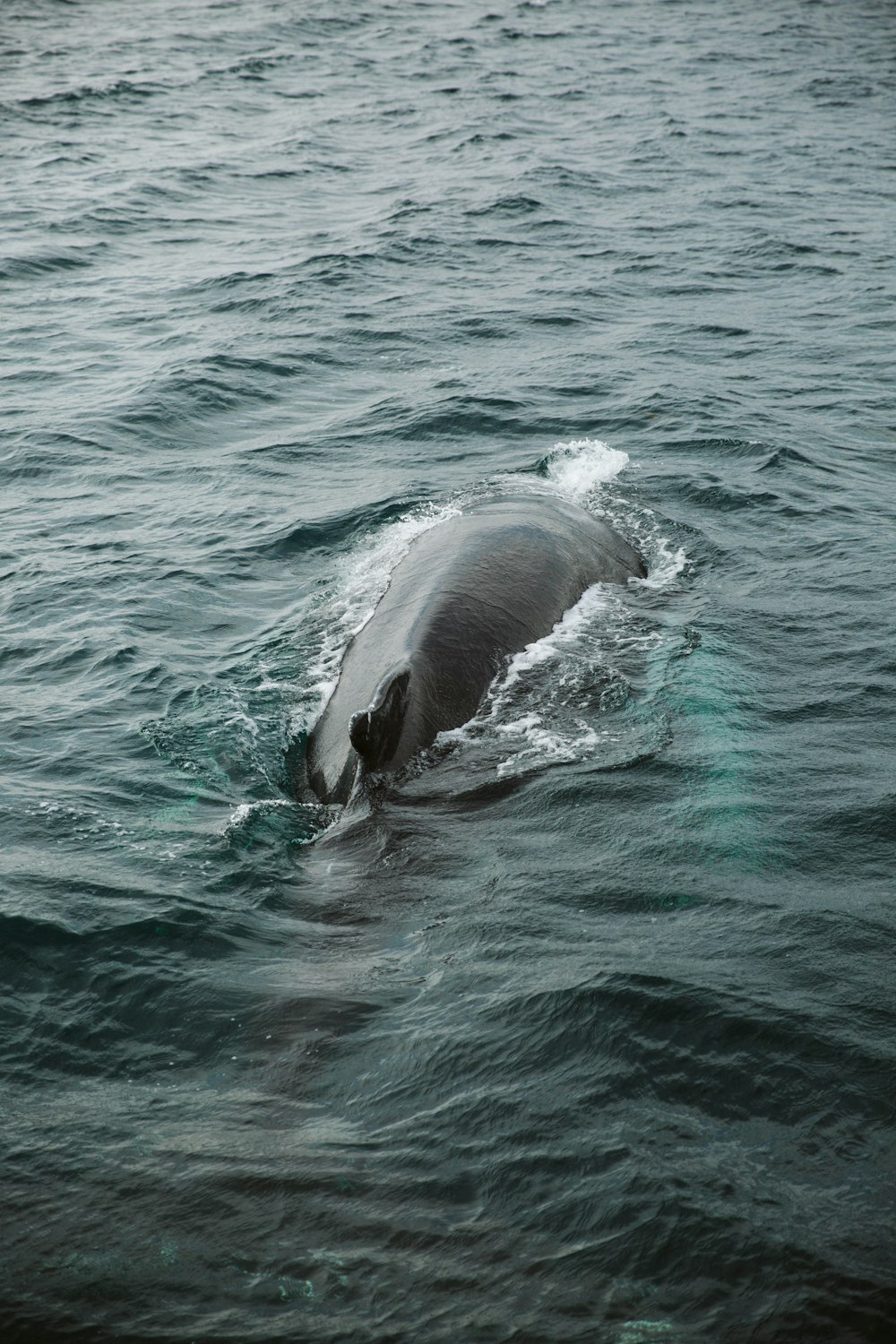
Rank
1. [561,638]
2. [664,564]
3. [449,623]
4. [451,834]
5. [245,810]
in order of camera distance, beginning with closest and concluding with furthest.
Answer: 1. [451,834]
2. [245,810]
3. [449,623]
4. [561,638]
5. [664,564]

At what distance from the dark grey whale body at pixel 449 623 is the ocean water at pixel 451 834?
24 cm

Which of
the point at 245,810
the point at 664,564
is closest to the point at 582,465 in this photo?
the point at 664,564

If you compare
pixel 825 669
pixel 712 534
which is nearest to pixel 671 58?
pixel 712 534

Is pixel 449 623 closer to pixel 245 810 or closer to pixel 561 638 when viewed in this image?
pixel 561 638

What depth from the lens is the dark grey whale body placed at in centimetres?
796

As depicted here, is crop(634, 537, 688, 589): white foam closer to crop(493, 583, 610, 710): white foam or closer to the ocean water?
the ocean water

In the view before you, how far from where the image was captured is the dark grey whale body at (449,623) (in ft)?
26.1

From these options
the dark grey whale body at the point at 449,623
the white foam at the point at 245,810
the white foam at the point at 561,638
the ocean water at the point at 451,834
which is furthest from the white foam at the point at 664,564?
the white foam at the point at 245,810

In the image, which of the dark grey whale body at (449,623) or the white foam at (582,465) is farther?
the white foam at (582,465)

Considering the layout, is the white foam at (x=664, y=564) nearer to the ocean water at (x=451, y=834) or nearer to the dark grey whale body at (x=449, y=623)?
the ocean water at (x=451, y=834)

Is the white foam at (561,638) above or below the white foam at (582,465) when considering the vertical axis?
above

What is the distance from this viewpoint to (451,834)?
749 centimetres

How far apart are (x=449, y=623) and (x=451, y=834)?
78.3 inches

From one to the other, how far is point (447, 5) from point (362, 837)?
62410 mm
